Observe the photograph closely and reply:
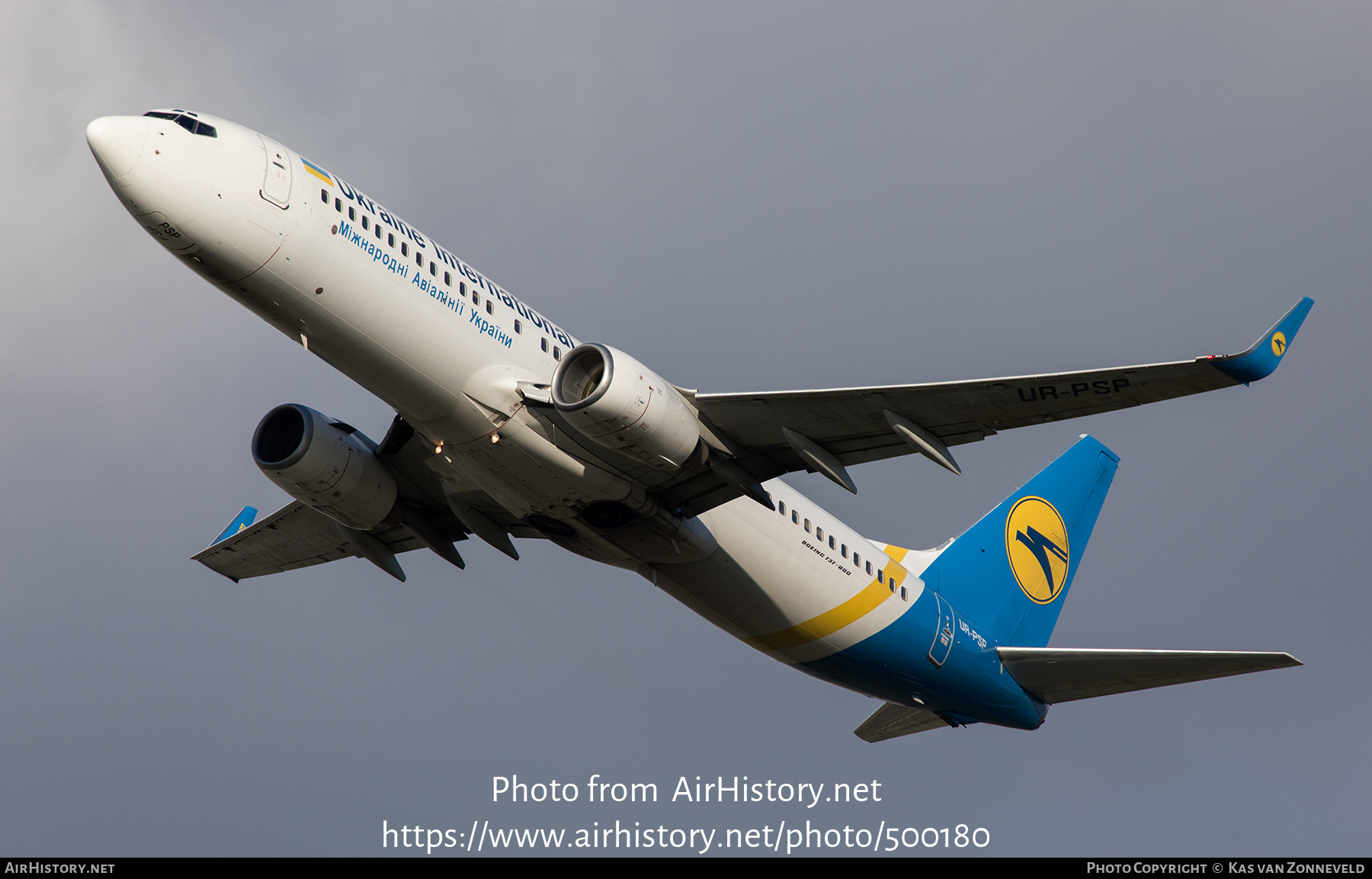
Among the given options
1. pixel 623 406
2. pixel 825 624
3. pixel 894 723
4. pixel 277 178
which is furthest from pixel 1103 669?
pixel 277 178

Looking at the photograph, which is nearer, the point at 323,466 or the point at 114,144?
the point at 114,144

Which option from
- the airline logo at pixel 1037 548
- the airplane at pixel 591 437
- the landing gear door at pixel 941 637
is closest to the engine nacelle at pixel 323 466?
the airplane at pixel 591 437

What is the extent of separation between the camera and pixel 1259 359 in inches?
751

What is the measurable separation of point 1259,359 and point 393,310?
44.3 feet

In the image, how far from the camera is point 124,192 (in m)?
20.6

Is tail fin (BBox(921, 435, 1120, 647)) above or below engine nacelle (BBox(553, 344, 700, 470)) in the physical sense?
above

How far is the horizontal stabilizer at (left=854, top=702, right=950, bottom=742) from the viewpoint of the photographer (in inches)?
1264

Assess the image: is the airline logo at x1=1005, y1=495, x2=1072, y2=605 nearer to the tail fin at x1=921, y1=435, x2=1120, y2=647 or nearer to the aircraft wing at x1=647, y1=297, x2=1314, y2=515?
the tail fin at x1=921, y1=435, x2=1120, y2=647

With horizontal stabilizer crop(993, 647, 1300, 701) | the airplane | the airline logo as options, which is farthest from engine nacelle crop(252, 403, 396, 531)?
the airline logo

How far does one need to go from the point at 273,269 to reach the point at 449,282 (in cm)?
297

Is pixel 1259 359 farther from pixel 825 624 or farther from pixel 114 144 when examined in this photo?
pixel 114 144

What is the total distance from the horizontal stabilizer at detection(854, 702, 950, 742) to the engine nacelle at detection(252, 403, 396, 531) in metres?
13.2

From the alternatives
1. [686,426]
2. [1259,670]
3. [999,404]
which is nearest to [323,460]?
[686,426]

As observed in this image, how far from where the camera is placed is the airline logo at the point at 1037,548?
34.0 m
